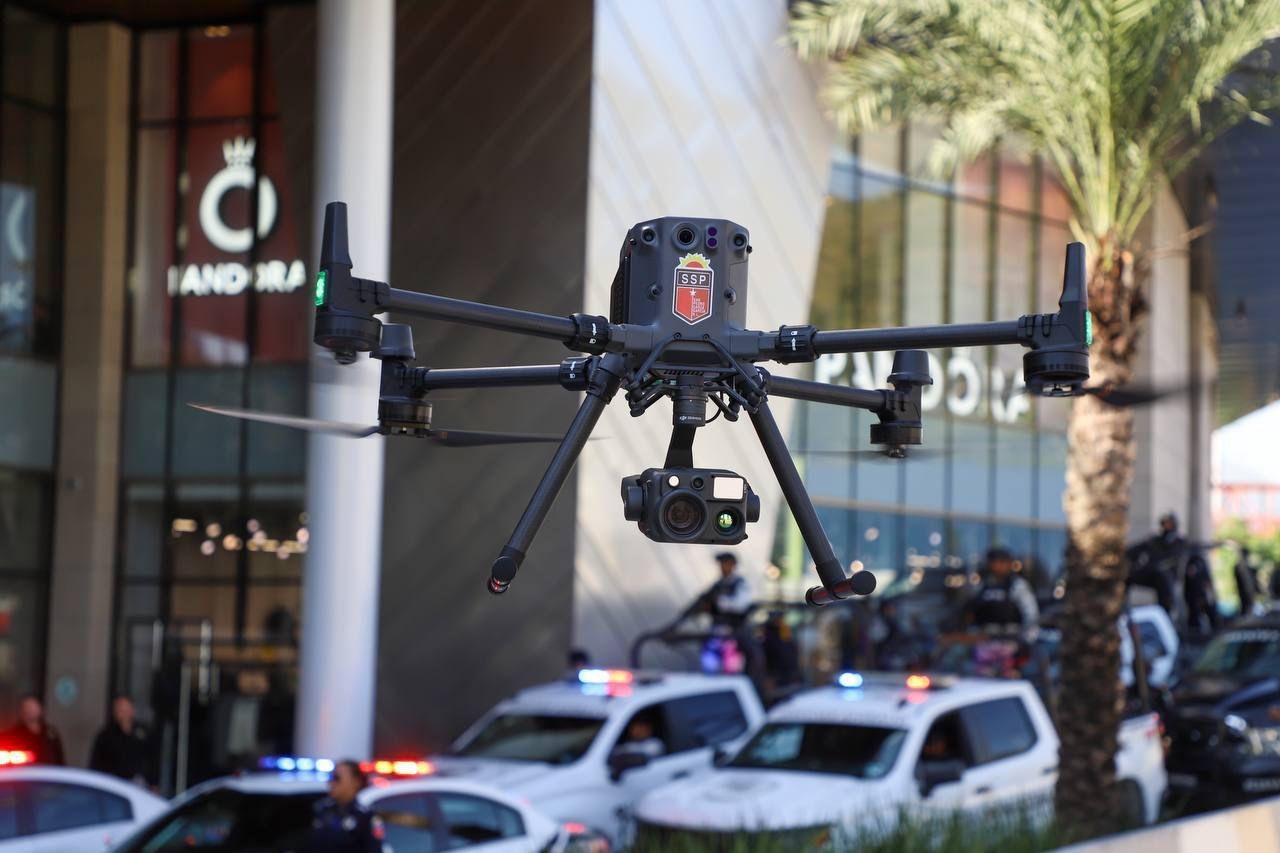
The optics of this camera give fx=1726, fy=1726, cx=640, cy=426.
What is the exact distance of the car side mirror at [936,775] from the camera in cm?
1234

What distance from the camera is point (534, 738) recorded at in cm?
1371

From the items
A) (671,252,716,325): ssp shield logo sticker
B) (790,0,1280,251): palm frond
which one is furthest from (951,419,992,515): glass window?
(671,252,716,325): ssp shield logo sticker

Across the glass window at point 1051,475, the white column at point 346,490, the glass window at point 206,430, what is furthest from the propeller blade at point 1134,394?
the glass window at point 1051,475

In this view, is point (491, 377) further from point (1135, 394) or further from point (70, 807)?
point (70, 807)

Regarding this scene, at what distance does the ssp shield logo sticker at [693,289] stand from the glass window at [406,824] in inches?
265

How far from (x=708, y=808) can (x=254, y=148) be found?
15135mm

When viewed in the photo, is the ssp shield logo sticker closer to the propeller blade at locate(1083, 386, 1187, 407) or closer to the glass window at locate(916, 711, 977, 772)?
the propeller blade at locate(1083, 386, 1187, 407)

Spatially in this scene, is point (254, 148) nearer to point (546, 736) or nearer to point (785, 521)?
point (785, 521)

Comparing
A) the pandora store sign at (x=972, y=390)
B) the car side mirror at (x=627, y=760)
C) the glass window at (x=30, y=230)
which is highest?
the glass window at (x=30, y=230)

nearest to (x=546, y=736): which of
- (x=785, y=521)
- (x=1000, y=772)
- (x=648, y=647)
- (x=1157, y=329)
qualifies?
(x=1000, y=772)

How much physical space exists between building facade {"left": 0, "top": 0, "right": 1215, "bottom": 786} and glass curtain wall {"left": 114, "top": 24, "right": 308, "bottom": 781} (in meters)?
0.05

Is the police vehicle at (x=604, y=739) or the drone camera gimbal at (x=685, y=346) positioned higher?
the drone camera gimbal at (x=685, y=346)

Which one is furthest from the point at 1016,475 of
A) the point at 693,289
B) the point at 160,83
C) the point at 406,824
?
the point at 693,289

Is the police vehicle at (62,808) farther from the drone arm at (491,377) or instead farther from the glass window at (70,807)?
the drone arm at (491,377)
